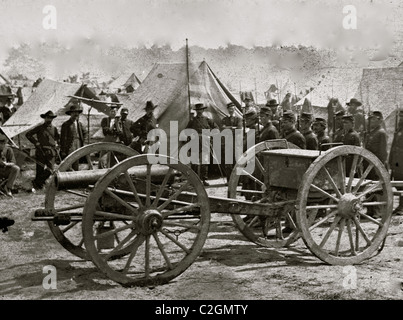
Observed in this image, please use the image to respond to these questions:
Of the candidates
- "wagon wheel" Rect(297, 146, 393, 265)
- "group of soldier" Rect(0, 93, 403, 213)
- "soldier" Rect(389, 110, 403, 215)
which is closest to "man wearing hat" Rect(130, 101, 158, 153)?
"group of soldier" Rect(0, 93, 403, 213)

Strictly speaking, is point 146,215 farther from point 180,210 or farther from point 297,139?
point 297,139

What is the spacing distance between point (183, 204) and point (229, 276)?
0.92m

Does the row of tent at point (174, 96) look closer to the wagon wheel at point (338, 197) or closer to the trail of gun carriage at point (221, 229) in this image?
the trail of gun carriage at point (221, 229)

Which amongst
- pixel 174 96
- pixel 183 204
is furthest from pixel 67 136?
pixel 183 204

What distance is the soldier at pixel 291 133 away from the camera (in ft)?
26.9

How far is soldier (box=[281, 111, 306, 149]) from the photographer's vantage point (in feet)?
26.9

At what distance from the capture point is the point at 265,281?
17.7 ft

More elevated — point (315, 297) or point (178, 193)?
point (178, 193)

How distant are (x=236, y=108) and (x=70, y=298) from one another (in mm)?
10348

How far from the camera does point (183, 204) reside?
5527 mm

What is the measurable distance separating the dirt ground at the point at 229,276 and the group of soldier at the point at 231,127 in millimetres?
1506

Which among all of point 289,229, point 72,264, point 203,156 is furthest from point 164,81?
point 72,264

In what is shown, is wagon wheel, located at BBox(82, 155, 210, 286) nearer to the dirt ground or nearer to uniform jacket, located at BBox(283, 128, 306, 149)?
the dirt ground
